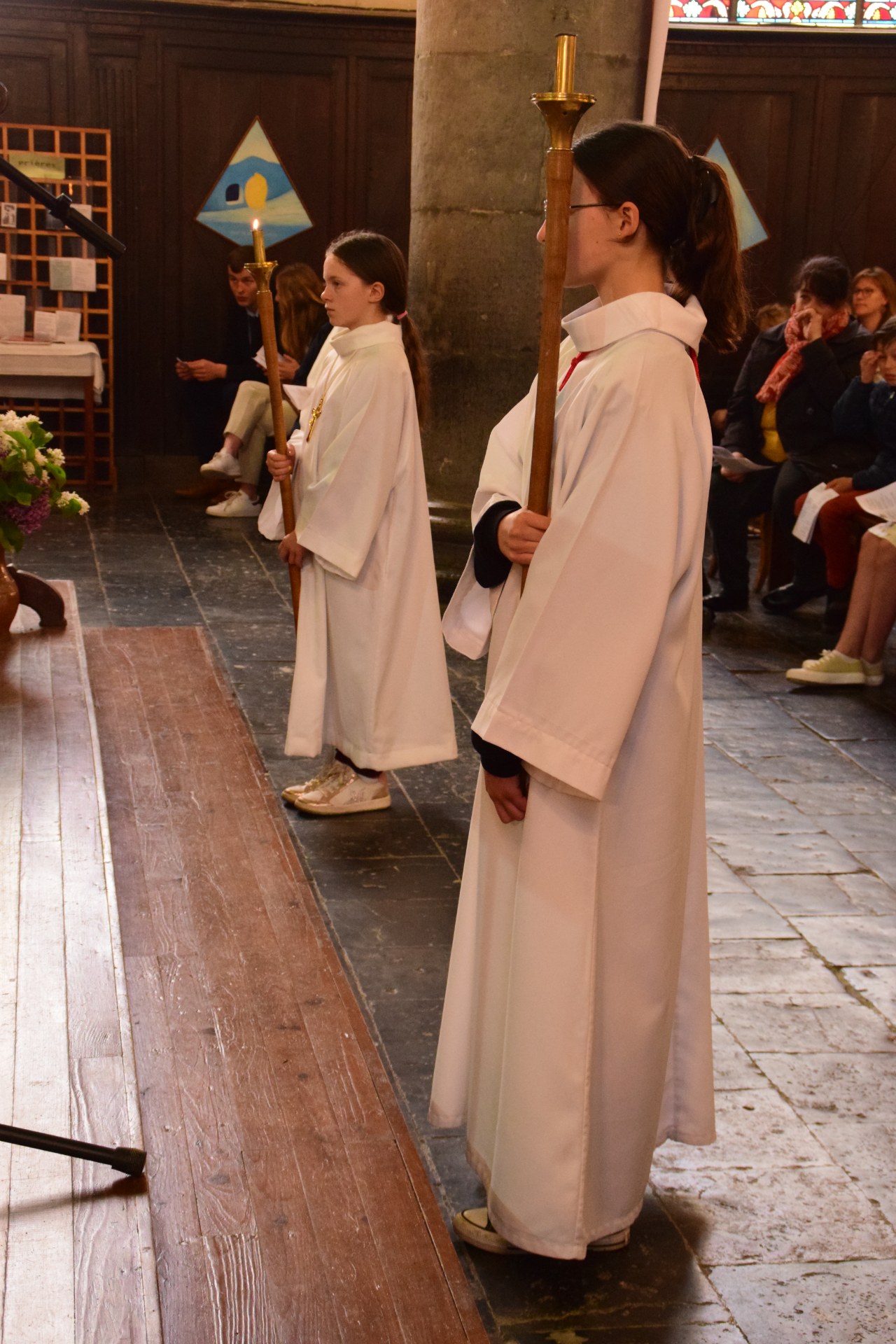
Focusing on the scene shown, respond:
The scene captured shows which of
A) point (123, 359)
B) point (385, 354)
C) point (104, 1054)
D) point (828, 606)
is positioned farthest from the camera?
point (123, 359)

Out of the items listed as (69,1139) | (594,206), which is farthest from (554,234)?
(69,1139)

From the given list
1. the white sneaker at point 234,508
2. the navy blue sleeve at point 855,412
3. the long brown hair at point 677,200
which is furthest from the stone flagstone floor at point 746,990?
the white sneaker at point 234,508

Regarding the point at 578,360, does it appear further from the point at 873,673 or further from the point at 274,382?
the point at 873,673

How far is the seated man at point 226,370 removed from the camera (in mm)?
9391

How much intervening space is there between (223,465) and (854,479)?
411cm

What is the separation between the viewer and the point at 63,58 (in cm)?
947

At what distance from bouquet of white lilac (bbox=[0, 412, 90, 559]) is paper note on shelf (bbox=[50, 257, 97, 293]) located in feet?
16.2

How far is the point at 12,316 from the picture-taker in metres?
9.43

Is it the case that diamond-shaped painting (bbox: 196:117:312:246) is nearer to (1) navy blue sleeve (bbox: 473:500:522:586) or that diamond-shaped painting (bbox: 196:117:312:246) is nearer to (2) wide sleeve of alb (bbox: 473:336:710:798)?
(1) navy blue sleeve (bbox: 473:500:522:586)

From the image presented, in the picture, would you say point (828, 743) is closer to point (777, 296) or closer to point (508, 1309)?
point (508, 1309)

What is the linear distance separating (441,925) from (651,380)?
1897 mm

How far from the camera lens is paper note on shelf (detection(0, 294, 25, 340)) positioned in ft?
30.8

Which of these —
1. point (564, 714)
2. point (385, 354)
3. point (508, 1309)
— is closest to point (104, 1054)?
point (508, 1309)

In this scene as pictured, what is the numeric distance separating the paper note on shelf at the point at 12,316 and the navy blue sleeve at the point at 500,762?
8.15 m
